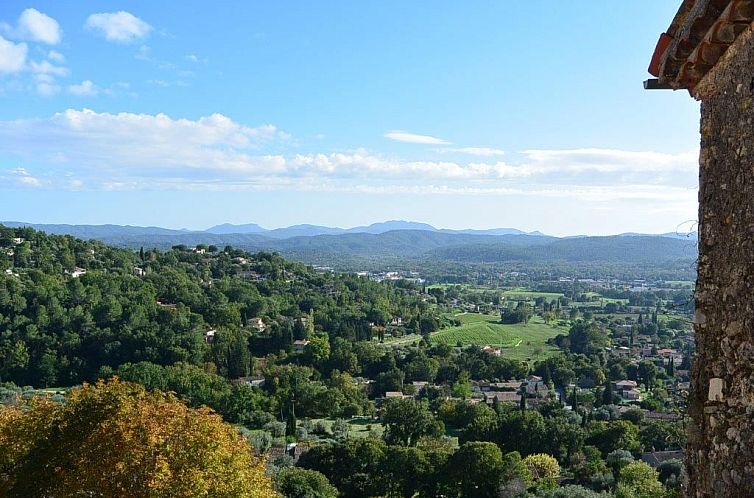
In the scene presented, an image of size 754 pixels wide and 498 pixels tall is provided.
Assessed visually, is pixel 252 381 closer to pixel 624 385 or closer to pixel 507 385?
pixel 507 385

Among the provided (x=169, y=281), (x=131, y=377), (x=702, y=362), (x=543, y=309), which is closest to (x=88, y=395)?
(x=702, y=362)

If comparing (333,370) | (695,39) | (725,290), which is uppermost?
(695,39)

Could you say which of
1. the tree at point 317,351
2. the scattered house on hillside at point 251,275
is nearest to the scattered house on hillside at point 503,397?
the tree at point 317,351

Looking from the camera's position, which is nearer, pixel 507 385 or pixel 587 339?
pixel 507 385

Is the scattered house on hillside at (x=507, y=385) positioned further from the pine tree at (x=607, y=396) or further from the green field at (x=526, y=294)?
the green field at (x=526, y=294)

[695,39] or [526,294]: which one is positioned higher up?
[695,39]

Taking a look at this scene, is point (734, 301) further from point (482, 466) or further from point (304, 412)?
point (304, 412)

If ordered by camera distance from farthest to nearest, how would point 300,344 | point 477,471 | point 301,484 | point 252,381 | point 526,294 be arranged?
point 526,294 → point 300,344 → point 252,381 → point 477,471 → point 301,484

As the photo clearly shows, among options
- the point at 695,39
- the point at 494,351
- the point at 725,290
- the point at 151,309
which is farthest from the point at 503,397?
the point at 695,39
